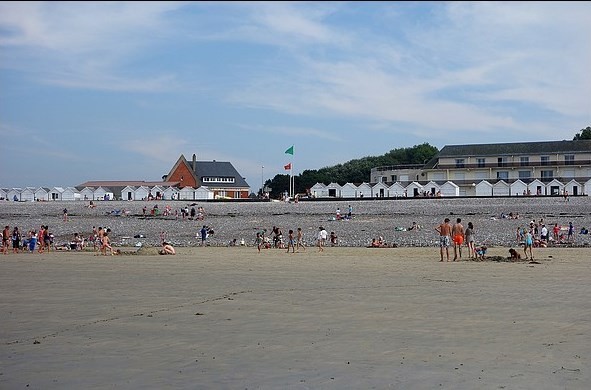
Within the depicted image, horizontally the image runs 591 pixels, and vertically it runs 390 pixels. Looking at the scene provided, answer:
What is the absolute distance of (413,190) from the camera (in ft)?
219

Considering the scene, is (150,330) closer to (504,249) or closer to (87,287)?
(87,287)

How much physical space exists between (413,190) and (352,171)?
43829 millimetres

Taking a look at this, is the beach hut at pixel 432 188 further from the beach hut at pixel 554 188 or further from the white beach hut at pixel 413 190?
the beach hut at pixel 554 188

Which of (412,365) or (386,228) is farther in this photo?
(386,228)

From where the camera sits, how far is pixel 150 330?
10.2 m

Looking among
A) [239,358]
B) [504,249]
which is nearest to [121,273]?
[239,358]

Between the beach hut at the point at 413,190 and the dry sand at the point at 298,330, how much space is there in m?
47.7

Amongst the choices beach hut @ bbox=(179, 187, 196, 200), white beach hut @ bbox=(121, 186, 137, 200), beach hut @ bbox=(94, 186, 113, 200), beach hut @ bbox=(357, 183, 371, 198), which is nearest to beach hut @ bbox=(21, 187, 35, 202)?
beach hut @ bbox=(94, 186, 113, 200)

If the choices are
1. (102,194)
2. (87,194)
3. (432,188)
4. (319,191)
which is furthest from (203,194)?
(432,188)

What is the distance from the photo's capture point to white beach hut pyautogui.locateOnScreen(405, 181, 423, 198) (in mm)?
66188

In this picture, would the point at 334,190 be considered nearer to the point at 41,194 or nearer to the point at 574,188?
the point at 574,188

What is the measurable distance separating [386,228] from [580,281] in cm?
2318

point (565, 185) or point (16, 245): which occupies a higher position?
point (565, 185)

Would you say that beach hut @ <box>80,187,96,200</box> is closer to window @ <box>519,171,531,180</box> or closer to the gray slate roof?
the gray slate roof
